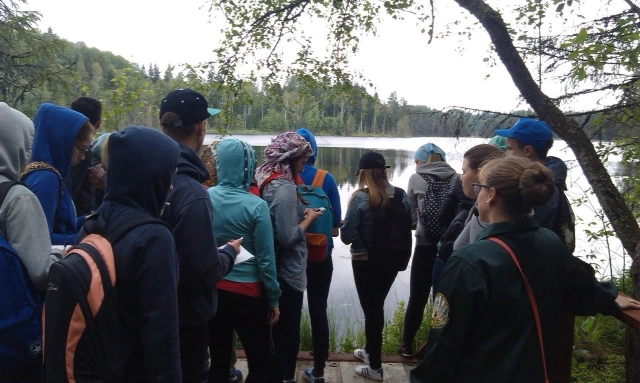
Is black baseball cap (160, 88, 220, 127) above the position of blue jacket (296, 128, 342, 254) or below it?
above

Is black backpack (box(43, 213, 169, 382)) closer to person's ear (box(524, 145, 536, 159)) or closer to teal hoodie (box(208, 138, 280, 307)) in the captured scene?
teal hoodie (box(208, 138, 280, 307))

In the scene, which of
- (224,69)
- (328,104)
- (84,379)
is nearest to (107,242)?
(84,379)

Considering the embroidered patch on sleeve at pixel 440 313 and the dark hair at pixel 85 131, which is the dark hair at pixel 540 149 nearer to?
the embroidered patch on sleeve at pixel 440 313

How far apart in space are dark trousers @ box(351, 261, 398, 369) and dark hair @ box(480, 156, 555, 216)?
6.38ft

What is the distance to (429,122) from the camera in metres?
4.97

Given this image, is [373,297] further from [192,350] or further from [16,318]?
[16,318]

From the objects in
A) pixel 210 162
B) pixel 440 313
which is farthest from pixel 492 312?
pixel 210 162

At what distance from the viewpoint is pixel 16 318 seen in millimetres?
1682

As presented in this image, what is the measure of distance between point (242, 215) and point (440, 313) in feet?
4.15

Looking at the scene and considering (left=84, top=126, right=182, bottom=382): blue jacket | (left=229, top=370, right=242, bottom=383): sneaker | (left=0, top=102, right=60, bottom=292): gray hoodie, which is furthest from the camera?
(left=229, top=370, right=242, bottom=383): sneaker

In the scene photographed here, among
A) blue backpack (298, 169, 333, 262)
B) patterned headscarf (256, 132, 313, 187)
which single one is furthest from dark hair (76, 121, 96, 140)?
blue backpack (298, 169, 333, 262)

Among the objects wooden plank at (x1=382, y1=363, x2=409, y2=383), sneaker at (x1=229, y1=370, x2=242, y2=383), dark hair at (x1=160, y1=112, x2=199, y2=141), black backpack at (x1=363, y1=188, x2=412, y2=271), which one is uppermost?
dark hair at (x1=160, y1=112, x2=199, y2=141)

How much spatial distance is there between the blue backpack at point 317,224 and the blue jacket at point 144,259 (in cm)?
173

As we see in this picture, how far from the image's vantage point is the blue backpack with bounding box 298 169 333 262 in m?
3.28
